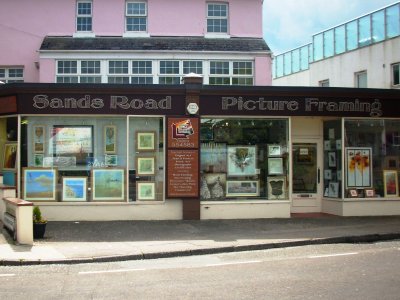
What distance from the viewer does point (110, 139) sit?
1566 cm

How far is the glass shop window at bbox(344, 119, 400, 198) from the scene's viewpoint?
16547 millimetres

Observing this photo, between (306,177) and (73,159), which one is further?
(306,177)

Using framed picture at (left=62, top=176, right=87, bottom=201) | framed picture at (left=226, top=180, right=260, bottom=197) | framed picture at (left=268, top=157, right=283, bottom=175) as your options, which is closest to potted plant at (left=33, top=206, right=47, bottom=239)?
framed picture at (left=62, top=176, right=87, bottom=201)

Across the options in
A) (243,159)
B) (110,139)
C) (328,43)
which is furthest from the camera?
(328,43)

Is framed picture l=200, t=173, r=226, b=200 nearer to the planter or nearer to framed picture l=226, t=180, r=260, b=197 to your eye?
framed picture l=226, t=180, r=260, b=197

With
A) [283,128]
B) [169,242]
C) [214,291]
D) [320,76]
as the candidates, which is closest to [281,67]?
[320,76]

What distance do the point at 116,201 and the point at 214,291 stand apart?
822cm

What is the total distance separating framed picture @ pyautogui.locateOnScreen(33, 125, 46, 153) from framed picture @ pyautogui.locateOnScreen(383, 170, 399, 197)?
10363mm

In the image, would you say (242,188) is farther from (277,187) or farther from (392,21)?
(392,21)

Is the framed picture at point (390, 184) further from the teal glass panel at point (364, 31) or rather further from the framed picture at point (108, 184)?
the teal glass panel at point (364, 31)

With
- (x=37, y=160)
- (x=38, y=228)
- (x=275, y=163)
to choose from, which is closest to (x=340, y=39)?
(x=275, y=163)

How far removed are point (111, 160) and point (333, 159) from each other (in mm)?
6812

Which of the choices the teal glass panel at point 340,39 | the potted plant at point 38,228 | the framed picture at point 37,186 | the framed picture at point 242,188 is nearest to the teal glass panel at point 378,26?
the teal glass panel at point 340,39

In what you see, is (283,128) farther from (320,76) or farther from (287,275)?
(320,76)
